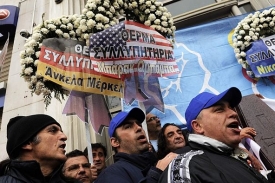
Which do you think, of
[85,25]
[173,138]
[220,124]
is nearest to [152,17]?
[85,25]

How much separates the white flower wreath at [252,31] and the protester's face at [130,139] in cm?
308

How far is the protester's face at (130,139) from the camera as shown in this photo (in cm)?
268

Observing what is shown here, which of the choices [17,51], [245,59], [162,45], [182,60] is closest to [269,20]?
[245,59]

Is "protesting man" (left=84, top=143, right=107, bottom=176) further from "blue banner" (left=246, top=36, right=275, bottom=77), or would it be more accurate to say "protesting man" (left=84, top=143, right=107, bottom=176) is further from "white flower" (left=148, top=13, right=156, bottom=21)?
"blue banner" (left=246, top=36, right=275, bottom=77)

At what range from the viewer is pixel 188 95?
17.2 feet

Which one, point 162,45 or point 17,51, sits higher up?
point 17,51

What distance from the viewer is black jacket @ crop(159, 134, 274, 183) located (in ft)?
4.99

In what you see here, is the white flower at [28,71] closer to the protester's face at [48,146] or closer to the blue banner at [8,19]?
the protester's face at [48,146]

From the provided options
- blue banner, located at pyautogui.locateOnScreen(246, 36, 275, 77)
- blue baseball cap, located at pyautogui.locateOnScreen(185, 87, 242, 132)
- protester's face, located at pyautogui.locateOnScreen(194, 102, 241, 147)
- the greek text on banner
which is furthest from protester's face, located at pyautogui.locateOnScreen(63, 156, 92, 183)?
blue banner, located at pyautogui.locateOnScreen(246, 36, 275, 77)

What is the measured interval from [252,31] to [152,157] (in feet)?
12.1

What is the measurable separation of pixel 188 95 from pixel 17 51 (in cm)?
510

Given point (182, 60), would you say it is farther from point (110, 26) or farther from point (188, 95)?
point (110, 26)

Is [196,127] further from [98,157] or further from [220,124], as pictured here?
[98,157]

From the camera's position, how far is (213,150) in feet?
6.19
